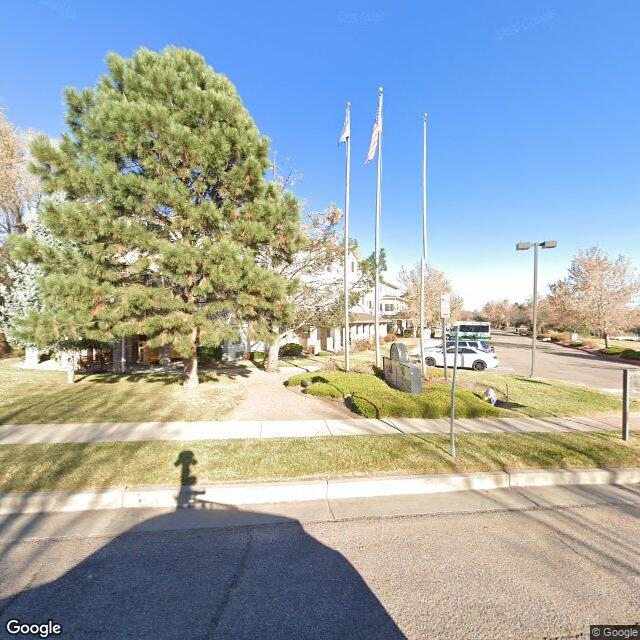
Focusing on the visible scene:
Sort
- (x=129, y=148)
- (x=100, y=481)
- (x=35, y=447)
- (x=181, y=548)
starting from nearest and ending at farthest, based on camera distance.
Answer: (x=181, y=548) → (x=100, y=481) → (x=35, y=447) → (x=129, y=148)

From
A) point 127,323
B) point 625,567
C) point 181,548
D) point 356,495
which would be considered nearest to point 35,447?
point 127,323

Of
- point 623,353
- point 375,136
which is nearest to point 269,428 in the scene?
point 375,136

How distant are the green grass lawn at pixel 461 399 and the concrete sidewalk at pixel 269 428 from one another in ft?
0.89

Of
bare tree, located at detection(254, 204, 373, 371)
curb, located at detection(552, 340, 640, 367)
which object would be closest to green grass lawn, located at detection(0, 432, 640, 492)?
bare tree, located at detection(254, 204, 373, 371)

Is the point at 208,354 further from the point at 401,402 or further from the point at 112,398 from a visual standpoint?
the point at 401,402

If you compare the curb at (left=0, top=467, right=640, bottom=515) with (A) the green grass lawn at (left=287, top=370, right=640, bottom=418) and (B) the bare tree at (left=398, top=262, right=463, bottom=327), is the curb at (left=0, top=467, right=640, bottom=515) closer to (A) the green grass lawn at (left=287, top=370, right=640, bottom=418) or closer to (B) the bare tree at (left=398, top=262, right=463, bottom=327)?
→ (A) the green grass lawn at (left=287, top=370, right=640, bottom=418)

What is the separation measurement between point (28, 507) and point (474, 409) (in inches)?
349

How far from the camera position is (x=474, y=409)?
8.11 m

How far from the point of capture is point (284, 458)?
5.33 metres

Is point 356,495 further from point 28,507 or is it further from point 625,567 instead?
point 28,507

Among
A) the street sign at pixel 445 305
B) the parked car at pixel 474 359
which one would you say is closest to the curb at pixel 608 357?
the parked car at pixel 474 359

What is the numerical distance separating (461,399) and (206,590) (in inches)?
298

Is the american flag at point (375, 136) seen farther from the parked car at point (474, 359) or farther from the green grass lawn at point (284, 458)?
the parked car at point (474, 359)

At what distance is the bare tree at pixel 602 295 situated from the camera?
28.8 metres
